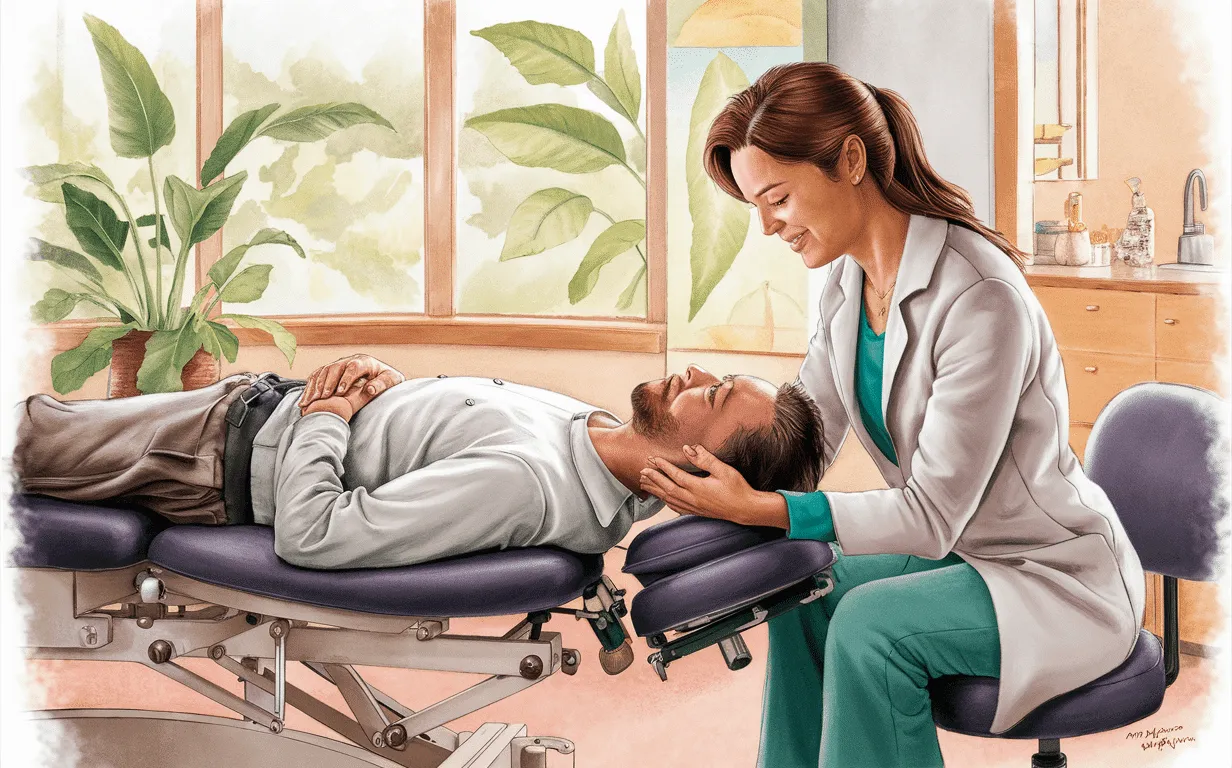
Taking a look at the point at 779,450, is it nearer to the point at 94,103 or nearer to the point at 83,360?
the point at 83,360

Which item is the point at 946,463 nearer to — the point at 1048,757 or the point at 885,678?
the point at 885,678

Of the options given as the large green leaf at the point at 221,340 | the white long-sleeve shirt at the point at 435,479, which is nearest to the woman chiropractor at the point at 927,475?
the white long-sleeve shirt at the point at 435,479

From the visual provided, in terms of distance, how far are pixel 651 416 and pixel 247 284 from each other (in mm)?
1144

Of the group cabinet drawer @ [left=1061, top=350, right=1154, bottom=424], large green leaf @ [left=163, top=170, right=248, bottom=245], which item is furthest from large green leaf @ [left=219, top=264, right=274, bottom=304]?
cabinet drawer @ [left=1061, top=350, right=1154, bottom=424]

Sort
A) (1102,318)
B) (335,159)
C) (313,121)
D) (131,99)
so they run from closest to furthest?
(131,99), (1102,318), (313,121), (335,159)

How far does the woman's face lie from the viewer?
49.0 inches

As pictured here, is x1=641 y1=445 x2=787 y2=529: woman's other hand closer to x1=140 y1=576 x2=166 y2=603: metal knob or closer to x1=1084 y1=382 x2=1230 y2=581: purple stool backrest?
x1=1084 y1=382 x2=1230 y2=581: purple stool backrest

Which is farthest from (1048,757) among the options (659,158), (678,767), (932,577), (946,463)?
(659,158)

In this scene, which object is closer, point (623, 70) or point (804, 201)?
point (804, 201)

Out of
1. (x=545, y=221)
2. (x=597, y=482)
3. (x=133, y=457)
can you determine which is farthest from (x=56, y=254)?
(x=597, y=482)

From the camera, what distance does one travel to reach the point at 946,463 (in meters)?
Answer: 1.15

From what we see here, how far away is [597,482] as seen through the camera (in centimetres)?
134

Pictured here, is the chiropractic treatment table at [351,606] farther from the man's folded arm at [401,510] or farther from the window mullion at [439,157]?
the window mullion at [439,157]

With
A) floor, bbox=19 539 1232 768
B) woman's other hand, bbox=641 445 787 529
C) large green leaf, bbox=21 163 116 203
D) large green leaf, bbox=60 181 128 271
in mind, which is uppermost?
large green leaf, bbox=21 163 116 203
